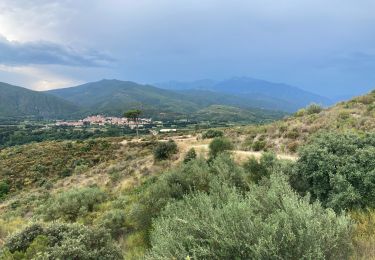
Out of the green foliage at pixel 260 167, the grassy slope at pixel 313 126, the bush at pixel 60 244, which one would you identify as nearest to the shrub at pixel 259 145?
the grassy slope at pixel 313 126

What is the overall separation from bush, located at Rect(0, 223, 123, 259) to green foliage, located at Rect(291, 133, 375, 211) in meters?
5.55

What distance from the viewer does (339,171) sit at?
942 cm

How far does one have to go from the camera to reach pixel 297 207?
6277 millimetres

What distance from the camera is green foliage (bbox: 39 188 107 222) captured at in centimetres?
1927

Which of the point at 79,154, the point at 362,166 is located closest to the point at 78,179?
the point at 79,154

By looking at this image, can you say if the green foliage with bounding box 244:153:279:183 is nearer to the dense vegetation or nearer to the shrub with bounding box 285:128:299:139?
the dense vegetation

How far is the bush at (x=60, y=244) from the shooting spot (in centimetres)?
832

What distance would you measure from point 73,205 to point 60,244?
38.7 ft

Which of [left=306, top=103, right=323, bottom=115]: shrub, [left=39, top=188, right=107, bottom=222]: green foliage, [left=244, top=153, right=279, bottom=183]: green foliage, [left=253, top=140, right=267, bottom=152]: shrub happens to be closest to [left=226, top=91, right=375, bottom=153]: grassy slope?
[left=253, top=140, right=267, bottom=152]: shrub

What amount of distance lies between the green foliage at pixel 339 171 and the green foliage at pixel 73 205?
13007mm

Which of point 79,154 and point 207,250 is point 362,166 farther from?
point 79,154

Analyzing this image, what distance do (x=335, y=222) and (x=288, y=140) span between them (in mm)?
19724

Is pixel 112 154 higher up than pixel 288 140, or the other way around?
pixel 288 140

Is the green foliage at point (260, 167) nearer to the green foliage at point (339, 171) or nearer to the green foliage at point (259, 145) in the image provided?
the green foliage at point (339, 171)
